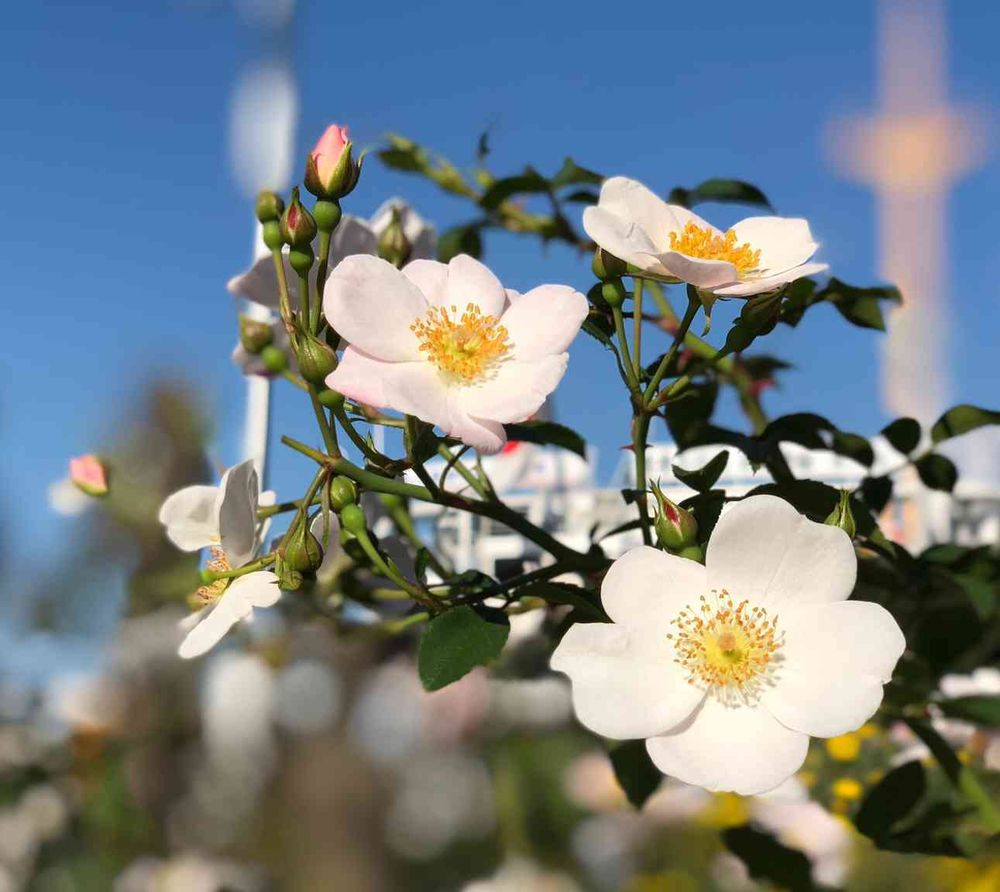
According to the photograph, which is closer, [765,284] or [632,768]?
[765,284]

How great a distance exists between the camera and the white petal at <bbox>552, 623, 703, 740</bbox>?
13.4 inches

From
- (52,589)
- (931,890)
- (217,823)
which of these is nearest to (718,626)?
(931,890)

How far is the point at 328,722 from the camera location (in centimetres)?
192

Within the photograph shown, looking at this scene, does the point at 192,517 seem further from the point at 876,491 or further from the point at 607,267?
the point at 876,491

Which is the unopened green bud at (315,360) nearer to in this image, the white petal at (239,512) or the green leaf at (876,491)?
the white petal at (239,512)

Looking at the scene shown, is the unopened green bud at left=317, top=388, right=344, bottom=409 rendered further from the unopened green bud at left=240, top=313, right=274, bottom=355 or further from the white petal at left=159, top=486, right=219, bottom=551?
the unopened green bud at left=240, top=313, right=274, bottom=355

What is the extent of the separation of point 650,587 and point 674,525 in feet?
0.07

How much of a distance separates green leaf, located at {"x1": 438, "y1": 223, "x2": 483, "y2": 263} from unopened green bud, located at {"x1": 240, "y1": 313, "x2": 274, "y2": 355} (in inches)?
10.3

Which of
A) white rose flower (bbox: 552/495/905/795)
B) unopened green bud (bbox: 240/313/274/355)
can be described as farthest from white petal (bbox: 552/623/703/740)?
unopened green bud (bbox: 240/313/274/355)

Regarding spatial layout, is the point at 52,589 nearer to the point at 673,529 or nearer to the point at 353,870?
the point at 353,870

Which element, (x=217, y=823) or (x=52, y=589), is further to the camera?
(x=217, y=823)

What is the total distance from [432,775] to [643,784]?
1298mm

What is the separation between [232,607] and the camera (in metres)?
0.38

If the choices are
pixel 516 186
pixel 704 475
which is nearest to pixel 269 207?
pixel 704 475
